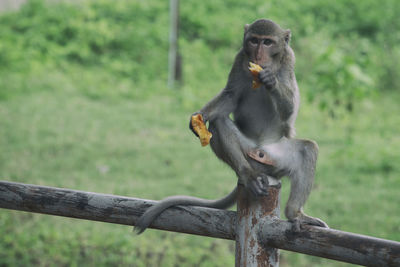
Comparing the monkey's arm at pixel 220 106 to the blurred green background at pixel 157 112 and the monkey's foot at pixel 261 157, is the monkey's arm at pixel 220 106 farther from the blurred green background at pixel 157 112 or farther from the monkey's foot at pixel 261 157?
the blurred green background at pixel 157 112

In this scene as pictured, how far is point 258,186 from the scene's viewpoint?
2.46 metres

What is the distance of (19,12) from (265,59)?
845 centimetres

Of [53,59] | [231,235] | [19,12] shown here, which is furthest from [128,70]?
[231,235]

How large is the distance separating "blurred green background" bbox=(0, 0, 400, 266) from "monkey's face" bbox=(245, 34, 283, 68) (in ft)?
7.05

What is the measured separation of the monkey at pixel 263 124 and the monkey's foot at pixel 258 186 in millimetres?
101

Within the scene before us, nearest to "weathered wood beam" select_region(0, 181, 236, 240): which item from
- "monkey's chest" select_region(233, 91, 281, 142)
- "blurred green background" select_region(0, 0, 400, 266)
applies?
"monkey's chest" select_region(233, 91, 281, 142)

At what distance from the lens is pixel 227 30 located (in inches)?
Result: 391

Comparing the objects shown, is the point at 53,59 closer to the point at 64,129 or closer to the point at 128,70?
the point at 128,70

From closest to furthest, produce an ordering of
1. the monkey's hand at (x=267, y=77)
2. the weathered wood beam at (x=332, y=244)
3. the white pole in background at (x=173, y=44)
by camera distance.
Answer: the weathered wood beam at (x=332, y=244) < the monkey's hand at (x=267, y=77) < the white pole in background at (x=173, y=44)

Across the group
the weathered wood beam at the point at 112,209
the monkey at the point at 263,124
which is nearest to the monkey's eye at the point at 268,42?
the monkey at the point at 263,124

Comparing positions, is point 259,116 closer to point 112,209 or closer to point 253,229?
point 253,229

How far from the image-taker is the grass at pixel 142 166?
4680 mm

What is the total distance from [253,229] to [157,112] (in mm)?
5703

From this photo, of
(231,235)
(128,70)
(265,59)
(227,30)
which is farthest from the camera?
(227,30)
